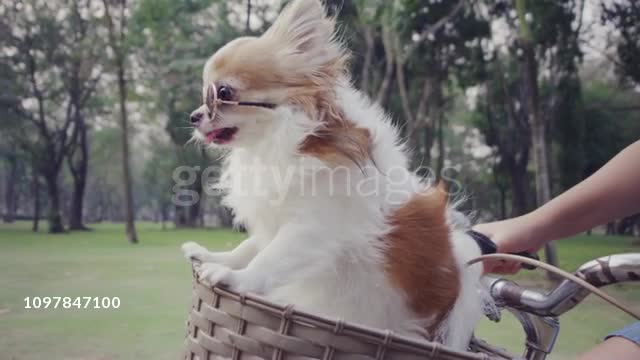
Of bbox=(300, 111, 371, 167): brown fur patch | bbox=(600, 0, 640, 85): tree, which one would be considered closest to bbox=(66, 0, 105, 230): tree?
bbox=(300, 111, 371, 167): brown fur patch

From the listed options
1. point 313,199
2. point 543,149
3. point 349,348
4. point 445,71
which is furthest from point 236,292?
point 445,71

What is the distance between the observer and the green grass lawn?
1.35m

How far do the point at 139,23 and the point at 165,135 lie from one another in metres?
0.36

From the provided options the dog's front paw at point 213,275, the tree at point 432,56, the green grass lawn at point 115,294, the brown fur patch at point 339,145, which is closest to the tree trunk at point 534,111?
the tree at point 432,56

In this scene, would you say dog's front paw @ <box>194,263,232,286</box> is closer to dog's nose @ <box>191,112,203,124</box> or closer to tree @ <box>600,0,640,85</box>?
dog's nose @ <box>191,112,203,124</box>

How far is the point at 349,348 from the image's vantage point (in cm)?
44

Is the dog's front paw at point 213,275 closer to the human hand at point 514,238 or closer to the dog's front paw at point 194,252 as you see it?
the dog's front paw at point 194,252

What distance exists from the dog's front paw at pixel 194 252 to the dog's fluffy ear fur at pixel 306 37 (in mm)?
276

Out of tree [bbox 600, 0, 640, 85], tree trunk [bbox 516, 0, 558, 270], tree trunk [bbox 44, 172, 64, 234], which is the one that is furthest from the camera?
tree trunk [bbox 516, 0, 558, 270]

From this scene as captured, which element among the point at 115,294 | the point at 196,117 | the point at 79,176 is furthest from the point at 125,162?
the point at 196,117

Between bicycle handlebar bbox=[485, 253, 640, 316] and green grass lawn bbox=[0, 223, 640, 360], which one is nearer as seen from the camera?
bicycle handlebar bbox=[485, 253, 640, 316]

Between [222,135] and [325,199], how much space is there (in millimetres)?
168

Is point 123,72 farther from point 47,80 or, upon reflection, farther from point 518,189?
A: point 518,189

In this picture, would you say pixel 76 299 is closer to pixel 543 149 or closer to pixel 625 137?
pixel 543 149
